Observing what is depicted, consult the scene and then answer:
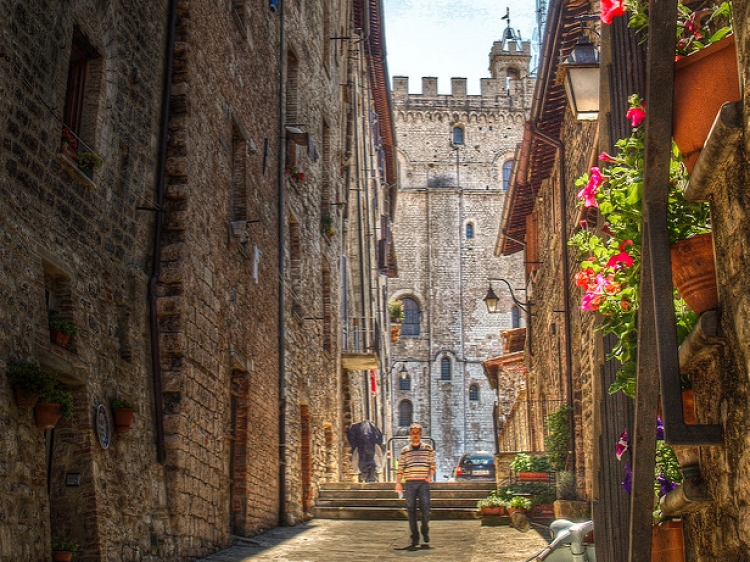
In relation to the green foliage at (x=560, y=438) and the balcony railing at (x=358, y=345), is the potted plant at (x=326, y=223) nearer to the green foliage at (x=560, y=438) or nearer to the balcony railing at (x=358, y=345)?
the balcony railing at (x=358, y=345)

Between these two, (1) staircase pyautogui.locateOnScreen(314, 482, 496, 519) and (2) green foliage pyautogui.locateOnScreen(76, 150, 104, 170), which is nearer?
(2) green foliage pyautogui.locateOnScreen(76, 150, 104, 170)

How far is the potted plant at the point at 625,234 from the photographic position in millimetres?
4609

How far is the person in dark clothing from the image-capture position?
64.8 feet

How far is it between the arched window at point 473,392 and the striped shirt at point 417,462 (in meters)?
40.1

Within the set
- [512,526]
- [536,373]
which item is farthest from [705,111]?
[536,373]

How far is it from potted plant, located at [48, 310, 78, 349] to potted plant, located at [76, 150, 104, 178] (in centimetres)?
113

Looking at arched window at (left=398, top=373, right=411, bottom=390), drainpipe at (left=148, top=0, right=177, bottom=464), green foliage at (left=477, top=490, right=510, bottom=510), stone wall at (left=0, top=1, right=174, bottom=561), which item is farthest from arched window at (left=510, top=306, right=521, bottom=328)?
stone wall at (left=0, top=1, right=174, bottom=561)

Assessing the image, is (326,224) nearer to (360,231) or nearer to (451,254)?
(360,231)

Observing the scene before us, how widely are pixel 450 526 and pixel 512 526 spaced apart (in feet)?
2.91

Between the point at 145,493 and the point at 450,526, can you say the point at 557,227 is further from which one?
the point at 145,493

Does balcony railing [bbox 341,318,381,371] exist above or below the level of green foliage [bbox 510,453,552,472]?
above

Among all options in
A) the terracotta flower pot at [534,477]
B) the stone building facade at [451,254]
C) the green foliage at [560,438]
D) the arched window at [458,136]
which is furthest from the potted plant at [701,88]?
the arched window at [458,136]

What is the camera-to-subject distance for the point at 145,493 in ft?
26.4

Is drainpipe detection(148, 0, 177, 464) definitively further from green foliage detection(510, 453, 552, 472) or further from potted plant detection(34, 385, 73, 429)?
green foliage detection(510, 453, 552, 472)
